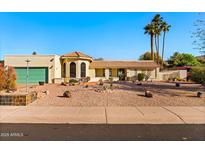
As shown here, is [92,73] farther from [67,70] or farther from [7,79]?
[7,79]

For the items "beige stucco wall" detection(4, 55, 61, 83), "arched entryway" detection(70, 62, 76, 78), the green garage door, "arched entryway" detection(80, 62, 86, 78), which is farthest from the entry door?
the green garage door

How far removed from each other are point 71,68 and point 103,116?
19.7 meters

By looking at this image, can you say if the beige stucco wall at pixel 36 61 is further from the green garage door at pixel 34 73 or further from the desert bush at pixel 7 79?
the desert bush at pixel 7 79

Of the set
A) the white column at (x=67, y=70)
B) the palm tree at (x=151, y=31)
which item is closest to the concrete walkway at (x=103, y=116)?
the white column at (x=67, y=70)

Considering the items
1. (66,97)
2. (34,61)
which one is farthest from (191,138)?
(34,61)

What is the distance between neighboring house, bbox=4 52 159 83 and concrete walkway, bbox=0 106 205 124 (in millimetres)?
15368

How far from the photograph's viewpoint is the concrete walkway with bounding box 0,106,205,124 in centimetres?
863

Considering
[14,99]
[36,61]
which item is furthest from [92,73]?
[14,99]

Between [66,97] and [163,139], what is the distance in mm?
8587

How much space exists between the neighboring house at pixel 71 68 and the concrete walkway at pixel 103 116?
15368 millimetres

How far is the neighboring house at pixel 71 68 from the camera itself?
26.3 m

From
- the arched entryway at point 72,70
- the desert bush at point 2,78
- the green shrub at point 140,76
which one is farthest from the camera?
the green shrub at point 140,76

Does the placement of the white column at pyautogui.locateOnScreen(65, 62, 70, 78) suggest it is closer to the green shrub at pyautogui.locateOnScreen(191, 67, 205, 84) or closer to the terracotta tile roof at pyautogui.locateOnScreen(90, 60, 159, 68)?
the terracotta tile roof at pyautogui.locateOnScreen(90, 60, 159, 68)

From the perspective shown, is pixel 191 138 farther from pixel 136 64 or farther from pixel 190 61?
pixel 190 61
